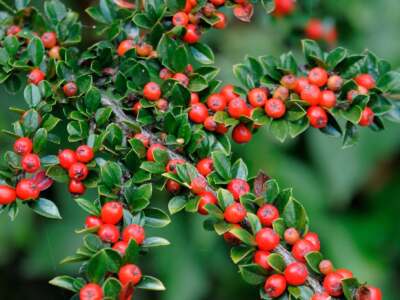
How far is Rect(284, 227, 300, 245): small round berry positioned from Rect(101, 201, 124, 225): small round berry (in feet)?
1.45

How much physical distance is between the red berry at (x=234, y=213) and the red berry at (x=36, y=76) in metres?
0.72

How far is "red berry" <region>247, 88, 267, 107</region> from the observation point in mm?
1928

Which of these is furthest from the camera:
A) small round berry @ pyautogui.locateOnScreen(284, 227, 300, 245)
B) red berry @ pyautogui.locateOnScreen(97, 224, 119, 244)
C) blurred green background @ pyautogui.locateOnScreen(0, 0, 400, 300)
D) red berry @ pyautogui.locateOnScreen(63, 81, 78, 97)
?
blurred green background @ pyautogui.locateOnScreen(0, 0, 400, 300)

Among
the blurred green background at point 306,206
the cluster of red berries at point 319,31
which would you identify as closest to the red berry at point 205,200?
the cluster of red berries at point 319,31

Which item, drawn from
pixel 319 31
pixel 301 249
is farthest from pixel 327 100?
pixel 319 31

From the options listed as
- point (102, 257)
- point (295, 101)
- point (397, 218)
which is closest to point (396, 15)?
point (397, 218)

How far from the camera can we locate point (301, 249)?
1657mm

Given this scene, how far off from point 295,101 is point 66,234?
2474 mm

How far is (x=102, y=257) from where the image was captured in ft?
4.86

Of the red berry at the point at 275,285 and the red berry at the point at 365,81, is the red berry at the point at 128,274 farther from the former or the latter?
the red berry at the point at 365,81

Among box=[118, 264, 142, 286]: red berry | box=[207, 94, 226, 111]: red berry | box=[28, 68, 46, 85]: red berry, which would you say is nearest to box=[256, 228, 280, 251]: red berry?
box=[118, 264, 142, 286]: red berry

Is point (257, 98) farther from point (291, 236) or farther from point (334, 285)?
point (334, 285)

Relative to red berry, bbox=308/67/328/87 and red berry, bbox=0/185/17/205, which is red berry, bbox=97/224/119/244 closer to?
red berry, bbox=0/185/17/205

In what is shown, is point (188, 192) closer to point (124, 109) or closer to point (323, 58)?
point (124, 109)
